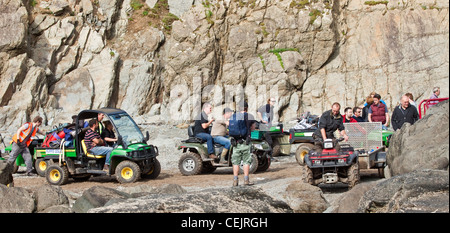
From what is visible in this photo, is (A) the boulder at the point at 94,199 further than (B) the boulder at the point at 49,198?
No

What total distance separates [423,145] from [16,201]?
6.91 m

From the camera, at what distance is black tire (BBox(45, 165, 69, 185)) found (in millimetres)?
12945

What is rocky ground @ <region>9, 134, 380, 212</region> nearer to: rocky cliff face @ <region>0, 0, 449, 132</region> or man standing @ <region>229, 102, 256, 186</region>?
man standing @ <region>229, 102, 256, 186</region>

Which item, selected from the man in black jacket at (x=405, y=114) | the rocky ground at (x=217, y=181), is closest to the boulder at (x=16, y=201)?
the rocky ground at (x=217, y=181)

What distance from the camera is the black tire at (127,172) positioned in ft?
40.9

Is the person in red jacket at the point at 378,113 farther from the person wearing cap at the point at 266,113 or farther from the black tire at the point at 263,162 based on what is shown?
the person wearing cap at the point at 266,113

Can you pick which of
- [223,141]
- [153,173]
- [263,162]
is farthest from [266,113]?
[153,173]

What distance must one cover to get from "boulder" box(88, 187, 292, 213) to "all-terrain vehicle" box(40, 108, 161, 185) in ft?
14.1

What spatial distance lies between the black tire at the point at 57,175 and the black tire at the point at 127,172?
1.38m

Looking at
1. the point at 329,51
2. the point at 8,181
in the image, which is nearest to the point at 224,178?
the point at 8,181

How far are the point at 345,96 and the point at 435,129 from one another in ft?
66.8

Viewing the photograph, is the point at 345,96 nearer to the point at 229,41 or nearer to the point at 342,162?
the point at 229,41

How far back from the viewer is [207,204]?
25.5 ft

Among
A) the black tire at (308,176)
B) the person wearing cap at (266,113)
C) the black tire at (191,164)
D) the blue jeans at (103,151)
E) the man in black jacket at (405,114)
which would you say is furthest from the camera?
the person wearing cap at (266,113)
